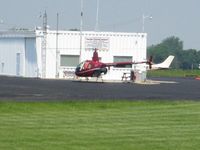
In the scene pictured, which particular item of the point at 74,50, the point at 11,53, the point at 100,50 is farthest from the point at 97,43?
the point at 11,53

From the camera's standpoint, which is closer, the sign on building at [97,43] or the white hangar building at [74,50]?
the white hangar building at [74,50]

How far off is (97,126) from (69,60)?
58080mm

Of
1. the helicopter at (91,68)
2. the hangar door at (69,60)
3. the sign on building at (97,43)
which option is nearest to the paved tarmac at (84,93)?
the helicopter at (91,68)

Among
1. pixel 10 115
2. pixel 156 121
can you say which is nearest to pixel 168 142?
pixel 156 121

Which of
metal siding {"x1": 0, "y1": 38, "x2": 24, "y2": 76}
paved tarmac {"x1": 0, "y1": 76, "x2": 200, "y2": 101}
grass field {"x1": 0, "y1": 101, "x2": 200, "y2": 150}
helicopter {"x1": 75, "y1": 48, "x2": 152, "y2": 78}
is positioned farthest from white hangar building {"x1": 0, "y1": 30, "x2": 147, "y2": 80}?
grass field {"x1": 0, "y1": 101, "x2": 200, "y2": 150}

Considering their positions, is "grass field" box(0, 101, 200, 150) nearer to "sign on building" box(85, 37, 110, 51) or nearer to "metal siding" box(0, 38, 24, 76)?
"sign on building" box(85, 37, 110, 51)

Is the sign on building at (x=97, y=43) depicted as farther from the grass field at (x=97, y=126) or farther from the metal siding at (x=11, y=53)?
the grass field at (x=97, y=126)

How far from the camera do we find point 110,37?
254ft

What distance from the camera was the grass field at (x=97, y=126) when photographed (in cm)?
1552

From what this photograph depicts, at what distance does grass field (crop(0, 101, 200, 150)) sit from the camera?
1552 cm

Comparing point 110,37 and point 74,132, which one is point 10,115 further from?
point 110,37

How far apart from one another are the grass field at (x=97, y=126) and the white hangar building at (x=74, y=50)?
47546 millimetres

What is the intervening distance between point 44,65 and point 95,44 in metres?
5.49

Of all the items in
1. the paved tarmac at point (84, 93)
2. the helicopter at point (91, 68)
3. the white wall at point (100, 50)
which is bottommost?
the paved tarmac at point (84, 93)
